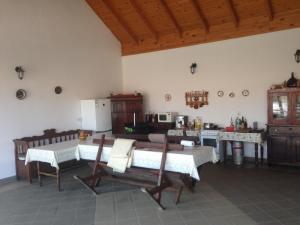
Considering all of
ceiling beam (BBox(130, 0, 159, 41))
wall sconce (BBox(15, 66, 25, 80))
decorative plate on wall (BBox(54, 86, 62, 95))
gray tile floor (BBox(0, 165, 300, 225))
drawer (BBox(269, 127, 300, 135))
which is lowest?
gray tile floor (BBox(0, 165, 300, 225))

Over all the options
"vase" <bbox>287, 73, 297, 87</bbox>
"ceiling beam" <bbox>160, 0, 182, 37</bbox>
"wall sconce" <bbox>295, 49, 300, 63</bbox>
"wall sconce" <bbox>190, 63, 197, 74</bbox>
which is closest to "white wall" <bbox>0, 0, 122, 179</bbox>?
"ceiling beam" <bbox>160, 0, 182, 37</bbox>

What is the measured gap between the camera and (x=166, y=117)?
7.27 m

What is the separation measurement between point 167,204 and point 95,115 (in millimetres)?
3369

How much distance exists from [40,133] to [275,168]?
498 cm

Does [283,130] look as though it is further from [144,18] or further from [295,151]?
[144,18]

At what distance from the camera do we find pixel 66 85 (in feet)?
21.9

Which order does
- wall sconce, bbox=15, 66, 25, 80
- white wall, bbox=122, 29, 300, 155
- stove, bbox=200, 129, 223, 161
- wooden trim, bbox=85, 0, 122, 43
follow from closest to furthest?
wall sconce, bbox=15, 66, 25, 80
white wall, bbox=122, 29, 300, 155
stove, bbox=200, 129, 223, 161
wooden trim, bbox=85, 0, 122, 43

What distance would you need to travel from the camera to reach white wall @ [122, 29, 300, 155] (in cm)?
605

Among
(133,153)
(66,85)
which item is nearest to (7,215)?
(133,153)

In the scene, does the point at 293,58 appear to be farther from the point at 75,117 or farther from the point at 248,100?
the point at 75,117

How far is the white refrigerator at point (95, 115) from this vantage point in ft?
22.3

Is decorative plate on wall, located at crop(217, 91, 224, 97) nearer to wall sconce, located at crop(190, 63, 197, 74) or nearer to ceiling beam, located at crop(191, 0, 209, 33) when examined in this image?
wall sconce, located at crop(190, 63, 197, 74)

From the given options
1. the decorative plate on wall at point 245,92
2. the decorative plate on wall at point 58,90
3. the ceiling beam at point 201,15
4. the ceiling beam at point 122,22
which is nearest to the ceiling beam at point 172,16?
the ceiling beam at point 201,15

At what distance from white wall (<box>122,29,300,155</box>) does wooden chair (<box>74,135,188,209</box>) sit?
316 centimetres
